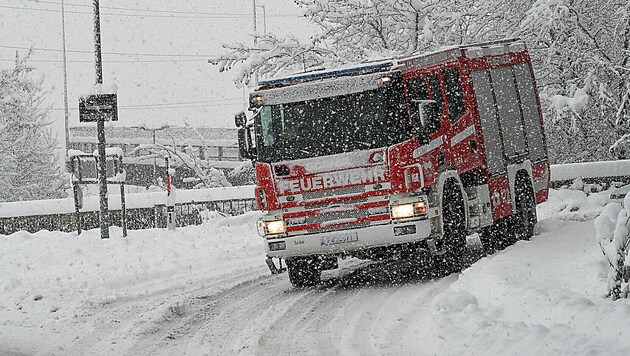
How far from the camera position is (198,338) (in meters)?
8.88

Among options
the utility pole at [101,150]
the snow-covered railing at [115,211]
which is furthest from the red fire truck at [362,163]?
the snow-covered railing at [115,211]

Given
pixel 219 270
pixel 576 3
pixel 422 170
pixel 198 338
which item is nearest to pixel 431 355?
pixel 198 338

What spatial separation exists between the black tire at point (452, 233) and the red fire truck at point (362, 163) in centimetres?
2

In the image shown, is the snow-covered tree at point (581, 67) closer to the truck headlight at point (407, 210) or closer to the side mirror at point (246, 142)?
the truck headlight at point (407, 210)

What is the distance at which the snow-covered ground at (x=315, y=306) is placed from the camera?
7.57 metres

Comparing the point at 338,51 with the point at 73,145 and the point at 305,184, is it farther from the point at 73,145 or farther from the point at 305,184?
the point at 73,145

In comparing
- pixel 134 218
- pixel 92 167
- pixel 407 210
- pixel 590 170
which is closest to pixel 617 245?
pixel 407 210

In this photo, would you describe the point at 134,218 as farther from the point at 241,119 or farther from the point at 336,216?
the point at 336,216

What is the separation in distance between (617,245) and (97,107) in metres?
12.8

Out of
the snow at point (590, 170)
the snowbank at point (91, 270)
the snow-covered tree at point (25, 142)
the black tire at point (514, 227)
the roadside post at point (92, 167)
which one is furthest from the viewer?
the snow-covered tree at point (25, 142)

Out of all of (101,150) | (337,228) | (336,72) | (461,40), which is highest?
(461,40)

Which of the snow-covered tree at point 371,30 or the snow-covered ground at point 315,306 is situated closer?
the snow-covered ground at point 315,306

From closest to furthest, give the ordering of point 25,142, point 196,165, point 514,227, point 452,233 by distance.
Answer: point 452,233
point 514,227
point 196,165
point 25,142

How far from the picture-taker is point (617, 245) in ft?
24.9
